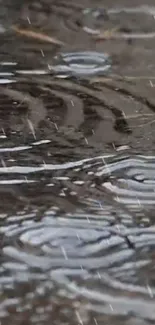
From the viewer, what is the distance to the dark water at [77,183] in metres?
2.15

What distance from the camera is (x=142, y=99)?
4.11m

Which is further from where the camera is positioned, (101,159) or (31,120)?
(31,120)

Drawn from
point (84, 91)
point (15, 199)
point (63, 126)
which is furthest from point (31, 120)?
point (15, 199)

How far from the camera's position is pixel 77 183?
2961mm

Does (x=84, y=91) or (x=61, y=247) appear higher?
(x=61, y=247)

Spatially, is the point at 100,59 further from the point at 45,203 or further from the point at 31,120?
the point at 45,203

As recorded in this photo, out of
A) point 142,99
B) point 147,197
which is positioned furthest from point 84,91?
point 147,197

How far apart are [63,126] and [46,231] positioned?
122 cm

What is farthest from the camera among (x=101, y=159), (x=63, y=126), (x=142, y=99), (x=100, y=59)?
(x=100, y=59)

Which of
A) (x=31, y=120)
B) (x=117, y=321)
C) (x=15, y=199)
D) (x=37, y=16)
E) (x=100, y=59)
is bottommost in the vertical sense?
(x=37, y=16)

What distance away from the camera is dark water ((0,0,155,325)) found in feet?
7.06

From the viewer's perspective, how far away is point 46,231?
8.23 feet

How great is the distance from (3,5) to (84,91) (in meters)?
2.58

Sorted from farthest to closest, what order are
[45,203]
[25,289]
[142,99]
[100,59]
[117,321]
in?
1. [100,59]
2. [142,99]
3. [45,203]
4. [25,289]
5. [117,321]
